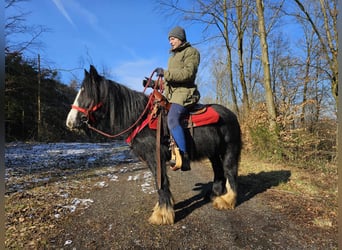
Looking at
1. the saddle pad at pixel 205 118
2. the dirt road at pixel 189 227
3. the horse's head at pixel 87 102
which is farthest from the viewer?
the saddle pad at pixel 205 118

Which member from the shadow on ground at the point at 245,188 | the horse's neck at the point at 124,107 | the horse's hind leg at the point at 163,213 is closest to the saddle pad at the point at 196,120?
the horse's neck at the point at 124,107

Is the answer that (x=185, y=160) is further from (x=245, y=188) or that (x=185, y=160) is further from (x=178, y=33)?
(x=245, y=188)

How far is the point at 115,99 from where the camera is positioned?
3637mm

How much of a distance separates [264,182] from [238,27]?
1031 centimetres

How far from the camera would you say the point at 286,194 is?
486cm

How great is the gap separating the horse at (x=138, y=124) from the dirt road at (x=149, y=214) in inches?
11.5

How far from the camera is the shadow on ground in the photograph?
4.24 metres

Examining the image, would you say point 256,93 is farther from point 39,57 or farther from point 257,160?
point 39,57

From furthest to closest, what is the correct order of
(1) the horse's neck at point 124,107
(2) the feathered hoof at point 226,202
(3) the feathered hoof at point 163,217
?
(2) the feathered hoof at point 226,202
(1) the horse's neck at point 124,107
(3) the feathered hoof at point 163,217

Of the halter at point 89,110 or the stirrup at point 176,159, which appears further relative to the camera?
the stirrup at point 176,159

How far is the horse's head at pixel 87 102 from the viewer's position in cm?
342

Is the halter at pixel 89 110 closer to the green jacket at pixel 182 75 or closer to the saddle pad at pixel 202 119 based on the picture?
the saddle pad at pixel 202 119

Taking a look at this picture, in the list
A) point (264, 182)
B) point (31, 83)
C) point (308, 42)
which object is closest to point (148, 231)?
point (264, 182)

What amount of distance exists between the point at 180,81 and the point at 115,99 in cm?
105
